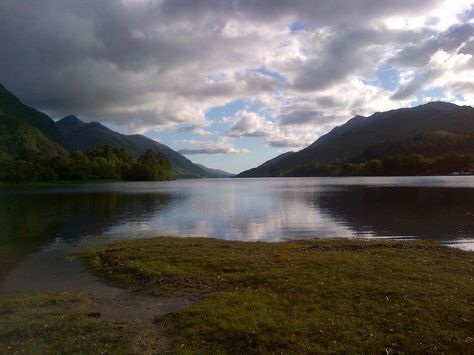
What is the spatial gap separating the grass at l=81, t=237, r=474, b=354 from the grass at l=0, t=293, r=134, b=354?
7.06 ft

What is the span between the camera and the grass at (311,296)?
40.6 feet

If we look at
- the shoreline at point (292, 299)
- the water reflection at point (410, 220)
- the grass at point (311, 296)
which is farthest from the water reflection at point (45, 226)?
the water reflection at point (410, 220)

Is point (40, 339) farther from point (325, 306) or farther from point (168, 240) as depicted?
point (168, 240)

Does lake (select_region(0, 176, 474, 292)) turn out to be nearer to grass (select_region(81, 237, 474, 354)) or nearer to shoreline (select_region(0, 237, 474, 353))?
shoreline (select_region(0, 237, 474, 353))

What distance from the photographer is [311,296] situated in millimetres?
16609

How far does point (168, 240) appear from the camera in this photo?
120 feet

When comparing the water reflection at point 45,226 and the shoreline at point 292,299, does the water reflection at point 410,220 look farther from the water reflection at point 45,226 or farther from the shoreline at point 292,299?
the water reflection at point 45,226

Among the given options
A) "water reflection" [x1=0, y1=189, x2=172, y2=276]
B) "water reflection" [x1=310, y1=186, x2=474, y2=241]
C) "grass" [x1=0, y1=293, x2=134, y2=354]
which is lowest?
Answer: "water reflection" [x1=0, y1=189, x2=172, y2=276]

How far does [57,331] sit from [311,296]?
33.4 ft

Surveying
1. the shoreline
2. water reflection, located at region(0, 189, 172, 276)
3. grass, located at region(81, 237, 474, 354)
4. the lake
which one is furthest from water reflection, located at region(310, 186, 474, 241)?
water reflection, located at region(0, 189, 172, 276)

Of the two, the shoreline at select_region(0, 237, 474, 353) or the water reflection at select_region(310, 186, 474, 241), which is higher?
the shoreline at select_region(0, 237, 474, 353)

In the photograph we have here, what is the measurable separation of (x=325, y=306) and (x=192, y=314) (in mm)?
5395

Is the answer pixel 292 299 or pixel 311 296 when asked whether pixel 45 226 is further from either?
pixel 311 296

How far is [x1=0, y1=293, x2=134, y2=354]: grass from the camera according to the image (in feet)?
39.8
